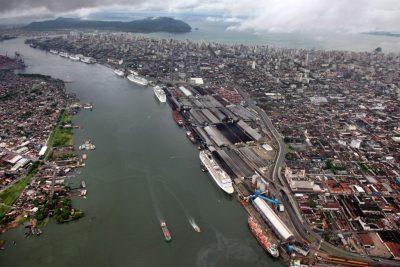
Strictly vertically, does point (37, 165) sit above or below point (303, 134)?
below

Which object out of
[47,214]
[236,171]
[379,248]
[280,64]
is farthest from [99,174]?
[280,64]

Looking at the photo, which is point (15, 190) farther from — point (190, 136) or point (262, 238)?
point (262, 238)

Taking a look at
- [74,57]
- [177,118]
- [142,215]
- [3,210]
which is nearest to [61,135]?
[3,210]

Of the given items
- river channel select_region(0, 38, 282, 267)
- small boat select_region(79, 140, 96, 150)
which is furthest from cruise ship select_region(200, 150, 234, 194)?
small boat select_region(79, 140, 96, 150)

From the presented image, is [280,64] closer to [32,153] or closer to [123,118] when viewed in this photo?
[123,118]

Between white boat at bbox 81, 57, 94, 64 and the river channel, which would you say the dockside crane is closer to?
the river channel

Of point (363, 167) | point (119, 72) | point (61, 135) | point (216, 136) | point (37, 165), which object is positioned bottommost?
point (37, 165)

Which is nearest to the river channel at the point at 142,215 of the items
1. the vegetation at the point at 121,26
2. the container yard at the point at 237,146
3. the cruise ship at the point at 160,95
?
the container yard at the point at 237,146
